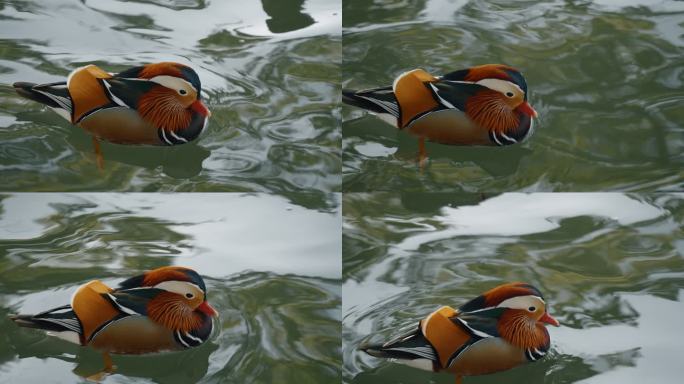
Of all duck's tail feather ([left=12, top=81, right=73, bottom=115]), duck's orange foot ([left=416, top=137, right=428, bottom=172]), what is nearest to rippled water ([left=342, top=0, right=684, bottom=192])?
duck's orange foot ([left=416, top=137, right=428, bottom=172])

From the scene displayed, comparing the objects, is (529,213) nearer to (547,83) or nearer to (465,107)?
(465,107)

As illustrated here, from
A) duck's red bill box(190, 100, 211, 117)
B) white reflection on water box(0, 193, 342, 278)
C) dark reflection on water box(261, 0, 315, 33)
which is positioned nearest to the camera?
white reflection on water box(0, 193, 342, 278)

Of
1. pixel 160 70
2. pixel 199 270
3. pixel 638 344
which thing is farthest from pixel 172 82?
pixel 638 344

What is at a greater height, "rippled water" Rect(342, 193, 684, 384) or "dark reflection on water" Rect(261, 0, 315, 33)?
"dark reflection on water" Rect(261, 0, 315, 33)

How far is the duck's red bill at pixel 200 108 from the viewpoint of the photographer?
6.46 ft

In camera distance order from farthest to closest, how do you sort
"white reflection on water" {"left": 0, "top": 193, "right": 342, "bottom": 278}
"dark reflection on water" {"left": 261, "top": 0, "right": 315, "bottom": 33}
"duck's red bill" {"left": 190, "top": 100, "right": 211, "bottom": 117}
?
"dark reflection on water" {"left": 261, "top": 0, "right": 315, "bottom": 33}
"duck's red bill" {"left": 190, "top": 100, "right": 211, "bottom": 117}
"white reflection on water" {"left": 0, "top": 193, "right": 342, "bottom": 278}

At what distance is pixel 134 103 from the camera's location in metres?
1.93

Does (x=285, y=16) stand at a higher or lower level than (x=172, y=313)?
higher

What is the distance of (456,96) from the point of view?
1949 millimetres

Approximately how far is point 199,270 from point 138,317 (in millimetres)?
158

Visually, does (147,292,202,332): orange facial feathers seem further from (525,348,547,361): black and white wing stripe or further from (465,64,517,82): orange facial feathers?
(465,64,517,82): orange facial feathers

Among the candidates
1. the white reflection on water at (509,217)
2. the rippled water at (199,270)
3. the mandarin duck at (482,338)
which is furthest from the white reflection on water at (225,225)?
the mandarin duck at (482,338)

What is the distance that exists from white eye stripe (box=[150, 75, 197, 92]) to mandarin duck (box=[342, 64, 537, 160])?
336 millimetres

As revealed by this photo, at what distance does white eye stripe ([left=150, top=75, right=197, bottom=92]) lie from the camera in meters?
1.93
